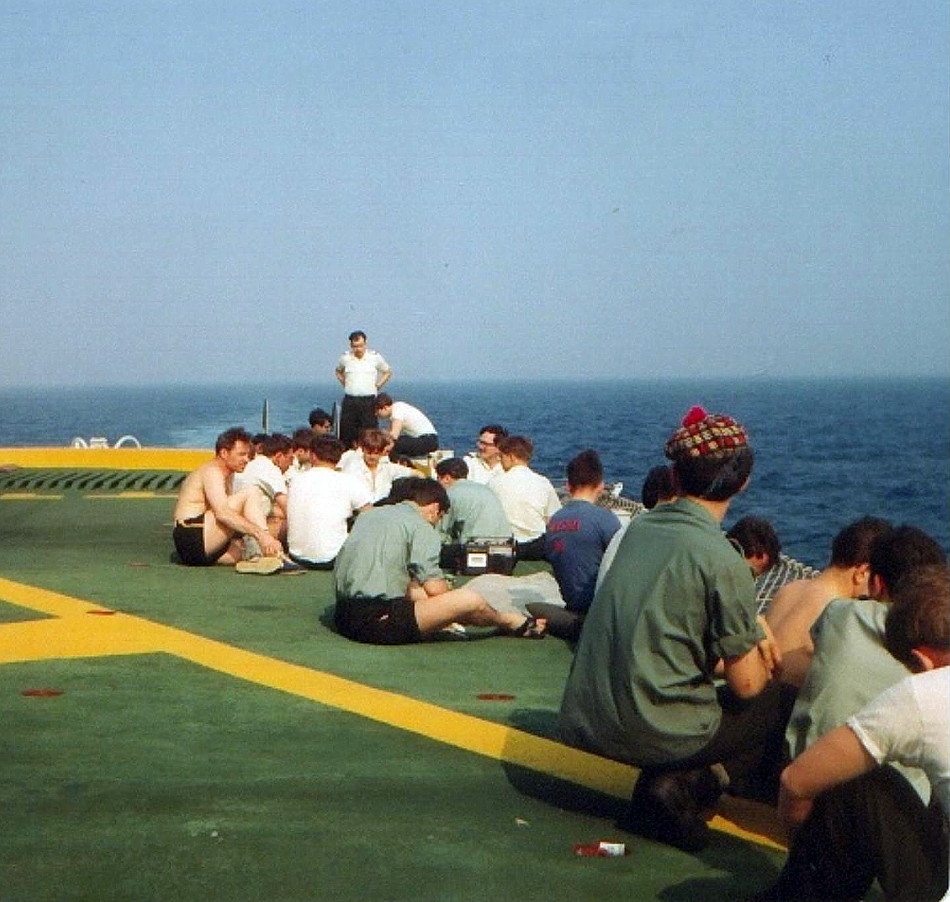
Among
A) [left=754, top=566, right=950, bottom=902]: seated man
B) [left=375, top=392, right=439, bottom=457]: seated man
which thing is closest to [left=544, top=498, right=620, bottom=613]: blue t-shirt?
[left=754, top=566, right=950, bottom=902]: seated man

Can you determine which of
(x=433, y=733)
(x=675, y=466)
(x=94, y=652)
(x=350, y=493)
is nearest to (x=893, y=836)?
(x=675, y=466)

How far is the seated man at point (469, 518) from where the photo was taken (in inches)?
537

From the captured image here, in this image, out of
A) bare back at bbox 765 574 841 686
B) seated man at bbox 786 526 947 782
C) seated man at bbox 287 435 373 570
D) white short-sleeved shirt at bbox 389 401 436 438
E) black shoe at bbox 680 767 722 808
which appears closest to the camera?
seated man at bbox 786 526 947 782

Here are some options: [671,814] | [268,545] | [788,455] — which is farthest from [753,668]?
[788,455]

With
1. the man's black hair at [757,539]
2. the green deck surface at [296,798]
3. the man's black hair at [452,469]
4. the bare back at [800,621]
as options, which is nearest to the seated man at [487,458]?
the man's black hair at [452,469]

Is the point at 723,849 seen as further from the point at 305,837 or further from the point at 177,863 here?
the point at 177,863

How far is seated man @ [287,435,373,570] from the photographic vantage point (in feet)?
43.8

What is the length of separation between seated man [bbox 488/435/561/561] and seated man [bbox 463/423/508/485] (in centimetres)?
203

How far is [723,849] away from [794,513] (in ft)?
157

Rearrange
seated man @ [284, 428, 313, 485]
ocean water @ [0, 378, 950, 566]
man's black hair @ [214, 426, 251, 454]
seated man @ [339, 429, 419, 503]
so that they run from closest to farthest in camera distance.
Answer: man's black hair @ [214, 426, 251, 454]
seated man @ [339, 429, 419, 503]
seated man @ [284, 428, 313, 485]
ocean water @ [0, 378, 950, 566]

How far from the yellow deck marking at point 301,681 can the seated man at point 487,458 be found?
5928 millimetres

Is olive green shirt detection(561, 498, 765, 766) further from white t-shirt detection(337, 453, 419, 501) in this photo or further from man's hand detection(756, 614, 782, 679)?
white t-shirt detection(337, 453, 419, 501)

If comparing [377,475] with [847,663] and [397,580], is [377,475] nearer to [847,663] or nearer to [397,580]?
[397,580]

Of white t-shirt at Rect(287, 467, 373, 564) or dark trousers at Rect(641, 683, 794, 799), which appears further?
white t-shirt at Rect(287, 467, 373, 564)
